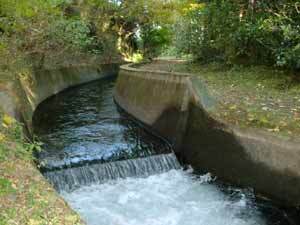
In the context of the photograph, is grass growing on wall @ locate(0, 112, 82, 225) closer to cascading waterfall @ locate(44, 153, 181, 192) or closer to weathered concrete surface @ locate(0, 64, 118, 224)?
weathered concrete surface @ locate(0, 64, 118, 224)

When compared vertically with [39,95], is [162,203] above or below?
below

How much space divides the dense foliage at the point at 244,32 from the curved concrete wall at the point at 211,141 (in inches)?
92.7

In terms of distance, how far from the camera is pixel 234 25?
11.5 meters

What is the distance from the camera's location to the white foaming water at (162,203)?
6348 mm

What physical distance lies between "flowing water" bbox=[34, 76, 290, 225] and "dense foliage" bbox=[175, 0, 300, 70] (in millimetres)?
3811

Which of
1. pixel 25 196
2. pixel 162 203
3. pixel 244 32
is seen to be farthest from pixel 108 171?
pixel 244 32

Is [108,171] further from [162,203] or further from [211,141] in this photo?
[211,141]

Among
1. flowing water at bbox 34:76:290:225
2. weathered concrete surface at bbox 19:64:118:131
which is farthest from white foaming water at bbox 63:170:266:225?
weathered concrete surface at bbox 19:64:118:131

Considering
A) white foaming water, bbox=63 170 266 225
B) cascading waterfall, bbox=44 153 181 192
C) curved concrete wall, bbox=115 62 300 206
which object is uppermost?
curved concrete wall, bbox=115 62 300 206

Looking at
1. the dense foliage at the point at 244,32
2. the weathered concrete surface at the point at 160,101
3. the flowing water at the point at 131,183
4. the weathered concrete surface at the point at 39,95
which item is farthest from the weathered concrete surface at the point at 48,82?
the dense foliage at the point at 244,32

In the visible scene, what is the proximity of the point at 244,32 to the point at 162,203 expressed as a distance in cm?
601

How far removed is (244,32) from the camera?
10.8 metres

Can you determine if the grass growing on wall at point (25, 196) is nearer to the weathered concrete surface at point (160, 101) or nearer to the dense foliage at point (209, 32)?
the weathered concrete surface at point (160, 101)

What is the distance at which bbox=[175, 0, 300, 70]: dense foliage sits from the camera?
368 inches
